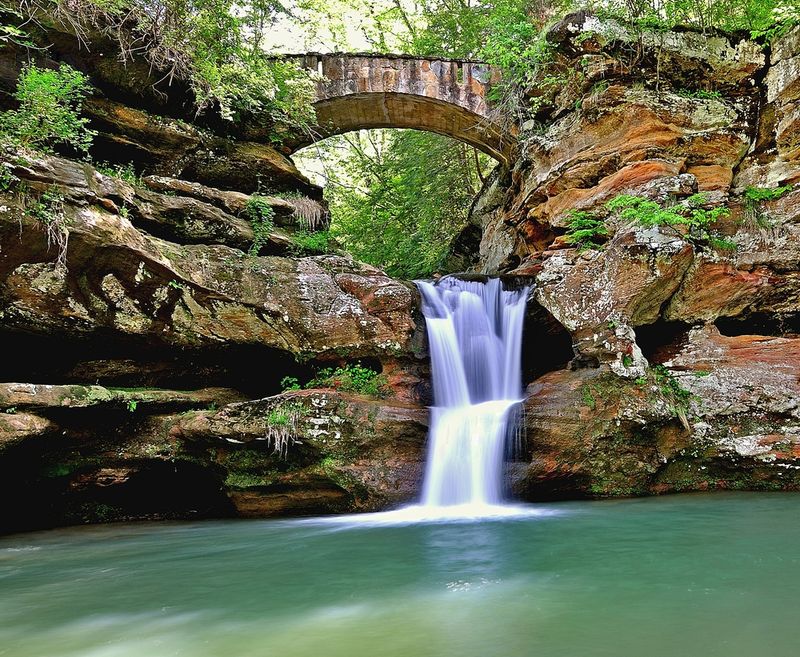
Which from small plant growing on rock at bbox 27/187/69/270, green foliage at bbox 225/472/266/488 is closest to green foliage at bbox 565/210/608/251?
green foliage at bbox 225/472/266/488

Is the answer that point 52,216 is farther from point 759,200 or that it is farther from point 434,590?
point 759,200

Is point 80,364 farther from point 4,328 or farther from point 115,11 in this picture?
point 115,11

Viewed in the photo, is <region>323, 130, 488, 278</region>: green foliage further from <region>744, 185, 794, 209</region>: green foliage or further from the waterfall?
<region>744, 185, 794, 209</region>: green foliage

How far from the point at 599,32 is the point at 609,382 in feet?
24.4

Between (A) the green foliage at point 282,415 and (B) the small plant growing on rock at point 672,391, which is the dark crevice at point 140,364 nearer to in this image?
(A) the green foliage at point 282,415

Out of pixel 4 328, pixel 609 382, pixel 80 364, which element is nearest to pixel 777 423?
pixel 609 382

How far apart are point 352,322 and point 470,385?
224cm

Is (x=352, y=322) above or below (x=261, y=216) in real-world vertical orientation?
below

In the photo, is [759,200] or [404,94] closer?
[759,200]

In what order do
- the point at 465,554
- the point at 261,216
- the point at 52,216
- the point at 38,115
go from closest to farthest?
the point at 465,554
the point at 52,216
the point at 38,115
the point at 261,216

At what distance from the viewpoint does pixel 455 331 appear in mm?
9328

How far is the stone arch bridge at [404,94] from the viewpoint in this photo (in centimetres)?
1284

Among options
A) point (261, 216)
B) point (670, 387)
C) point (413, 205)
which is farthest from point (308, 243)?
point (413, 205)

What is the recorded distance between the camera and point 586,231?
921cm
